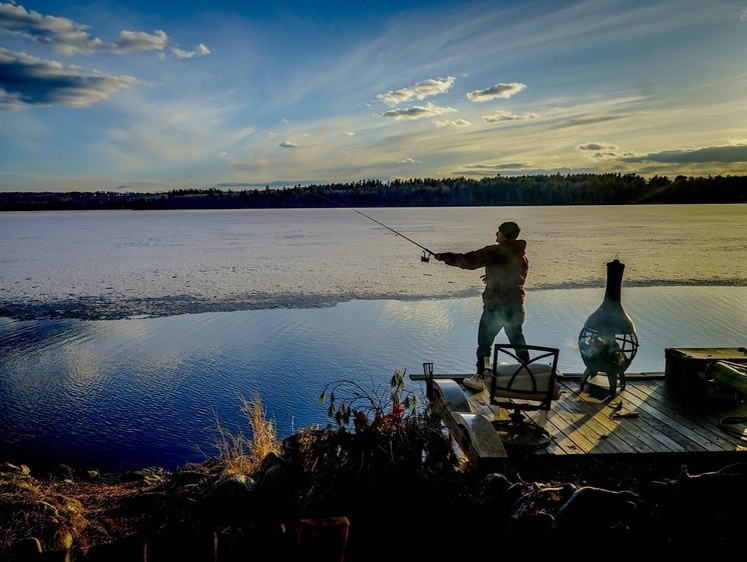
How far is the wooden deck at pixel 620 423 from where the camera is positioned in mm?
4837

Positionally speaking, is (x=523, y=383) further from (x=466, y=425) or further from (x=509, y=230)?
(x=509, y=230)

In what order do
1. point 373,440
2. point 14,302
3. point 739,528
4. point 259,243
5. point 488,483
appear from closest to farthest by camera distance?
point 739,528, point 488,483, point 373,440, point 14,302, point 259,243

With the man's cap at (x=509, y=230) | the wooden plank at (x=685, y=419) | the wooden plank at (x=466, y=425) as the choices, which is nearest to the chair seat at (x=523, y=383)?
the wooden plank at (x=466, y=425)

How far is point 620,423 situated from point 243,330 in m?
8.11

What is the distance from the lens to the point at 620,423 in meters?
5.46

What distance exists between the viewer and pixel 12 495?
4.54m

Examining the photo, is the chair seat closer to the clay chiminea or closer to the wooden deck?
the wooden deck

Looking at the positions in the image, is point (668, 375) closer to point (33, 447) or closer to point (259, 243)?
point (33, 447)

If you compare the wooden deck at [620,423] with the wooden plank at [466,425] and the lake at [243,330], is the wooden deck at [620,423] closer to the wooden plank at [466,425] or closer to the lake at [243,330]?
the wooden plank at [466,425]

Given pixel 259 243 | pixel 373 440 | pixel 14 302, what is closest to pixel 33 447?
pixel 373 440

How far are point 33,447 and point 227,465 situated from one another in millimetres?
2789

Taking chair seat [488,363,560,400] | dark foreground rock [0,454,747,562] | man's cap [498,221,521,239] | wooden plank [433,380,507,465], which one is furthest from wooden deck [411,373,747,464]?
man's cap [498,221,521,239]

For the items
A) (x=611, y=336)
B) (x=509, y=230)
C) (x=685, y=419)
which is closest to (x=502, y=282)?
(x=509, y=230)

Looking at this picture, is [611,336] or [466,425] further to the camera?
[611,336]
